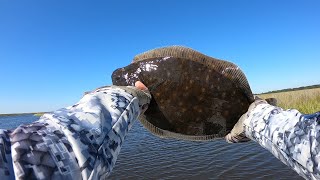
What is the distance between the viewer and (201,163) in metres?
8.74

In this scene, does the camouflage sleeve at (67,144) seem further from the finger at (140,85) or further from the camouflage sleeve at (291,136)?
the finger at (140,85)

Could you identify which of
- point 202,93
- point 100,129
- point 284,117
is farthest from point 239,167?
point 100,129

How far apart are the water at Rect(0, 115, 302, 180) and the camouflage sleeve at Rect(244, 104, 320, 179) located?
16.5 ft

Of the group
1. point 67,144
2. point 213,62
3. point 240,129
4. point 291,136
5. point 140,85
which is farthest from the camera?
point 213,62

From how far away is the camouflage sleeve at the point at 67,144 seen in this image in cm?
111

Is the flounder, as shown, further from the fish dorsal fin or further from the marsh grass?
the marsh grass

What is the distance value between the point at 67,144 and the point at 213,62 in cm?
255

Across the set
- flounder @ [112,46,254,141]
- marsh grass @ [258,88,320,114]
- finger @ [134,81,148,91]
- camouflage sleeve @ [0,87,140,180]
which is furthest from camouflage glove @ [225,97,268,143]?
marsh grass @ [258,88,320,114]

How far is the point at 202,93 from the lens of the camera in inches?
140

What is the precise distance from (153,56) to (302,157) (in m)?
2.23

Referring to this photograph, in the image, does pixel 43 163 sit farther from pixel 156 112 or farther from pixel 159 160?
pixel 159 160

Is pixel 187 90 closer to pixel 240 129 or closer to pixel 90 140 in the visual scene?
pixel 240 129

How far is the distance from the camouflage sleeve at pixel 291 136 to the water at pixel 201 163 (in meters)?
5.04

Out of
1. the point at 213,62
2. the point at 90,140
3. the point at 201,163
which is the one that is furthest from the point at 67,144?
the point at 201,163
